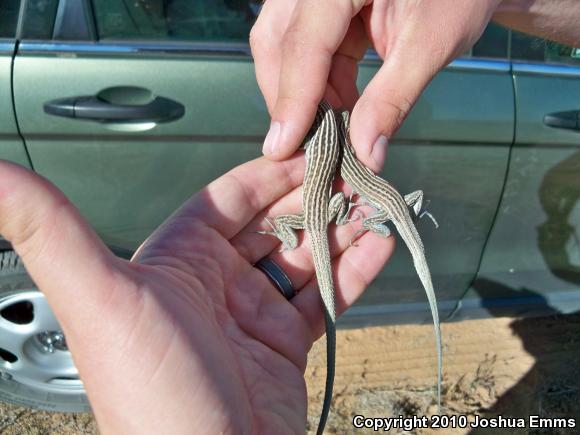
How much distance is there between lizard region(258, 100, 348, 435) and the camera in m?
2.62

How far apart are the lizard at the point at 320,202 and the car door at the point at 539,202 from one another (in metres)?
1.12

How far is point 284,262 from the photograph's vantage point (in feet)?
9.05

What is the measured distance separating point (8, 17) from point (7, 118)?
22.7 inches

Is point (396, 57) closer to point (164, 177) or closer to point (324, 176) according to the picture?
point (324, 176)

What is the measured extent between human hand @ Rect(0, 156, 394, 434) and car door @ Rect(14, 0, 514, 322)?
0.43 metres

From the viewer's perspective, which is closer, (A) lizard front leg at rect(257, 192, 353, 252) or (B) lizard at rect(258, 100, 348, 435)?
(B) lizard at rect(258, 100, 348, 435)

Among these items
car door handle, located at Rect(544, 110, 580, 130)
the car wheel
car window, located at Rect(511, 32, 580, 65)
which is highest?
car window, located at Rect(511, 32, 580, 65)

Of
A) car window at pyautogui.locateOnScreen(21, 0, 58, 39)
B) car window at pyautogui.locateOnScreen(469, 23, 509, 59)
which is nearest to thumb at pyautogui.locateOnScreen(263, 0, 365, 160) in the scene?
car window at pyautogui.locateOnScreen(469, 23, 509, 59)

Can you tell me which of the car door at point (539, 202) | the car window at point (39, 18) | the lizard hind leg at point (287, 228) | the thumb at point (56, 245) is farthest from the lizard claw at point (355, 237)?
the car window at point (39, 18)

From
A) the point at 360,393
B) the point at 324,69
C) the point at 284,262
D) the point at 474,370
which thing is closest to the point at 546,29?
the point at 324,69

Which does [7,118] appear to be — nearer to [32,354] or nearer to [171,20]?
[171,20]

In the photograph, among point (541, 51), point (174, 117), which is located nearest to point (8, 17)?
point (174, 117)

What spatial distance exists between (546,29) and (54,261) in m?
2.99

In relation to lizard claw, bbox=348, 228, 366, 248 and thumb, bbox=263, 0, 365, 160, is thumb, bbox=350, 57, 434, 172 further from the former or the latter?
lizard claw, bbox=348, 228, 366, 248
